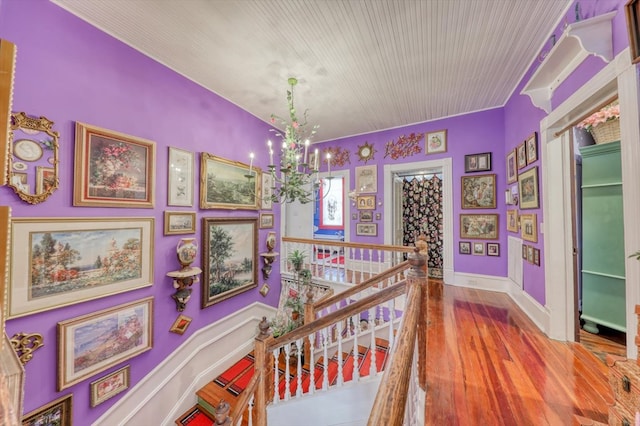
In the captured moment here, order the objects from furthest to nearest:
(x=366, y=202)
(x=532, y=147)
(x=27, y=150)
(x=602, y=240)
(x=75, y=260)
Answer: (x=366, y=202) → (x=532, y=147) → (x=602, y=240) → (x=75, y=260) → (x=27, y=150)

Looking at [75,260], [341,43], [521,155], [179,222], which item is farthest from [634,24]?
[75,260]

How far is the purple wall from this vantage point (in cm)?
175

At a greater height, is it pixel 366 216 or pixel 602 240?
pixel 366 216

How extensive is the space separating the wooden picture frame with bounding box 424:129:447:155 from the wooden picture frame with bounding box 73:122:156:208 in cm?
427

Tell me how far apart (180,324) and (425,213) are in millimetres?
5130

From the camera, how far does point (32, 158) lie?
177 cm

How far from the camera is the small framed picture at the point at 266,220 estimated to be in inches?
165

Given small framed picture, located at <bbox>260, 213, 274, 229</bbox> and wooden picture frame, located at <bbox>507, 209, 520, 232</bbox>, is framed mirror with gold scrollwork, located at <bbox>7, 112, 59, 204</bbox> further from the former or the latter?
wooden picture frame, located at <bbox>507, 209, 520, 232</bbox>

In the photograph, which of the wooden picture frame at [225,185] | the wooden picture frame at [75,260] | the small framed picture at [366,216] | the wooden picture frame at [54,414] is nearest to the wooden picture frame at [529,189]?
the small framed picture at [366,216]

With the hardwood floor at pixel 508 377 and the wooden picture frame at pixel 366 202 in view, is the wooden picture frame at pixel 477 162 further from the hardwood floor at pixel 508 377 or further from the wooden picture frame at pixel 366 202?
the hardwood floor at pixel 508 377

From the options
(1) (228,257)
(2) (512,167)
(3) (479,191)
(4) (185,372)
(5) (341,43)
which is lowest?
(4) (185,372)

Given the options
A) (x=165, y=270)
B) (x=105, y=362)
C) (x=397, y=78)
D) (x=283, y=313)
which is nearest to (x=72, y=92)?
(x=165, y=270)

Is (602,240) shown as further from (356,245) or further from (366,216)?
(366,216)

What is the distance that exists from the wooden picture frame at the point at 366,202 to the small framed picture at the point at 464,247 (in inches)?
65.8
